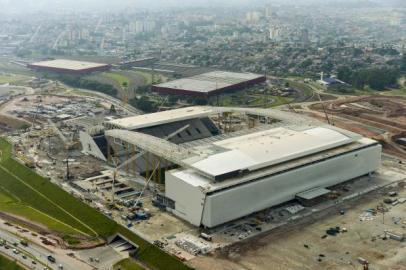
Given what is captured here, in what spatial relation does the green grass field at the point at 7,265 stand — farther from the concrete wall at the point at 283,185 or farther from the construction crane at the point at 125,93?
the construction crane at the point at 125,93

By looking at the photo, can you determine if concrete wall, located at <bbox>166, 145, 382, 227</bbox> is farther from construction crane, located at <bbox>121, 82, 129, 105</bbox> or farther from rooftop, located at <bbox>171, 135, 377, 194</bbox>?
construction crane, located at <bbox>121, 82, 129, 105</bbox>

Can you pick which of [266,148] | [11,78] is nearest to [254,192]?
[266,148]

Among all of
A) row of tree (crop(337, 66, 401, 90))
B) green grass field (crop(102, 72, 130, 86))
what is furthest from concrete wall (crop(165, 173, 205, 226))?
green grass field (crop(102, 72, 130, 86))

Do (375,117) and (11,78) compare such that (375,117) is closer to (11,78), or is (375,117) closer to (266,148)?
(266,148)

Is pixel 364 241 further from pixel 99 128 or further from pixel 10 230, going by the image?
pixel 99 128

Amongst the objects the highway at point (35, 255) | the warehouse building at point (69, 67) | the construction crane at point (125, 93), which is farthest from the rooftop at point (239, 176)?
the warehouse building at point (69, 67)

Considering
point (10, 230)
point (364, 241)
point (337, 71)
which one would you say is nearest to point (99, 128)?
point (10, 230)
